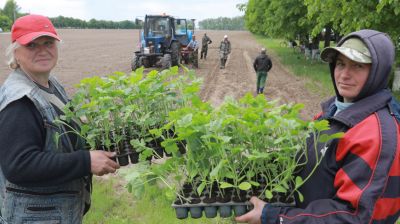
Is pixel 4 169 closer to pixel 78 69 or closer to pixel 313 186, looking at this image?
pixel 313 186

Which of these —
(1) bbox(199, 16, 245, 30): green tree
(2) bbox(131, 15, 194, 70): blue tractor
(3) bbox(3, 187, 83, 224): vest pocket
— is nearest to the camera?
(3) bbox(3, 187, 83, 224): vest pocket

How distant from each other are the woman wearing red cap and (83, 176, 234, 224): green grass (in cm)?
171

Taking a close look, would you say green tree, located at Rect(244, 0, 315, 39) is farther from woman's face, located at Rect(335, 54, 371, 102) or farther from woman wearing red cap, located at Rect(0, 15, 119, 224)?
woman wearing red cap, located at Rect(0, 15, 119, 224)

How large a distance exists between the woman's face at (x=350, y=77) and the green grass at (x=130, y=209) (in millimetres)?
2219

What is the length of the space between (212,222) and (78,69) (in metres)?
13.7

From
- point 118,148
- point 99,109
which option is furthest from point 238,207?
point 99,109

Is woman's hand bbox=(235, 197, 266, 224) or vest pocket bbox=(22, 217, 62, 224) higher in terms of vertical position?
woman's hand bbox=(235, 197, 266, 224)

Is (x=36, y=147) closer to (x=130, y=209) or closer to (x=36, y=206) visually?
(x=36, y=206)

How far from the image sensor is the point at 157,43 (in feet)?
46.1

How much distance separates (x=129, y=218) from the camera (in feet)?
12.2

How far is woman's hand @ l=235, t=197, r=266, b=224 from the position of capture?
1561 mm

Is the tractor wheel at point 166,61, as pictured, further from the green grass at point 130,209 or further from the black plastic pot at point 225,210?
the black plastic pot at point 225,210

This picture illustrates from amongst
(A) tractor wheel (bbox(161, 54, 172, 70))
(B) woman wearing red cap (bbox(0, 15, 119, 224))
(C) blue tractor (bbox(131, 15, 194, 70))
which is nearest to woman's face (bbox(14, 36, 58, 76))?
(B) woman wearing red cap (bbox(0, 15, 119, 224))

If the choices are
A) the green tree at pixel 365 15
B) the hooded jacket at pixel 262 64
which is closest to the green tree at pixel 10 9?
the hooded jacket at pixel 262 64
